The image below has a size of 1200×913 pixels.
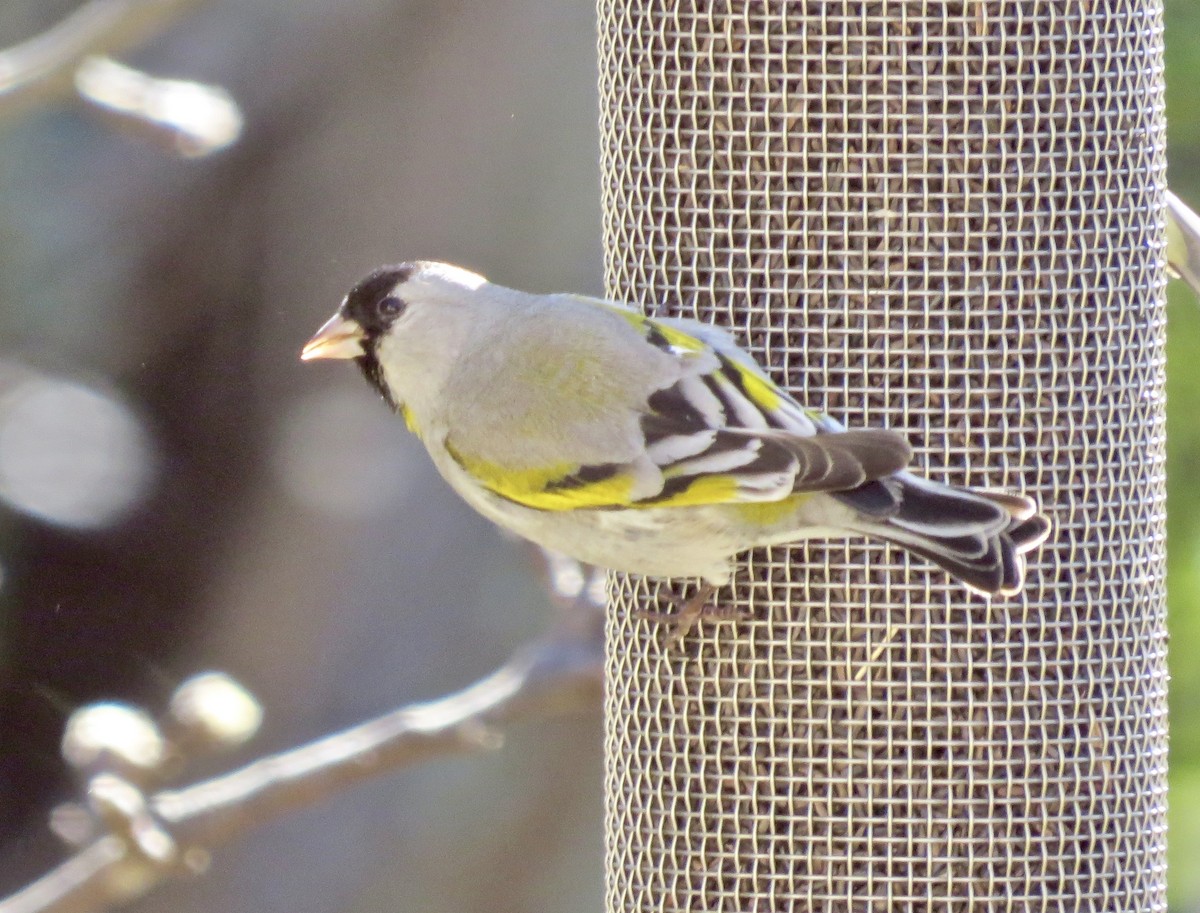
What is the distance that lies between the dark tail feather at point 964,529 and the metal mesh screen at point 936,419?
1.16 ft

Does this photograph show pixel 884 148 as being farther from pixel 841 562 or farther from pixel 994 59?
pixel 841 562

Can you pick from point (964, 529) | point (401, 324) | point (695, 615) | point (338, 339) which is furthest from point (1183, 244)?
point (338, 339)

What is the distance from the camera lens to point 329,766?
5840 mm

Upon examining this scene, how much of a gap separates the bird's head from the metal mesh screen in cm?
63

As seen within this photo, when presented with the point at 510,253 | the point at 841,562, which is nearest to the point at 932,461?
the point at 841,562

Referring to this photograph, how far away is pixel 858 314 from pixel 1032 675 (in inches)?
34.1

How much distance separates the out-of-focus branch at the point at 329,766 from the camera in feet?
17.9

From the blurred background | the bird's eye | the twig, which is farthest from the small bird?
the blurred background

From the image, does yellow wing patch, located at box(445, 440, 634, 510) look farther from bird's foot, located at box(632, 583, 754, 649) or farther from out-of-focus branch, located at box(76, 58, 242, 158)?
out-of-focus branch, located at box(76, 58, 242, 158)

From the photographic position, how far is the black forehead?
14.7ft

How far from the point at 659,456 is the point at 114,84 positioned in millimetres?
2388

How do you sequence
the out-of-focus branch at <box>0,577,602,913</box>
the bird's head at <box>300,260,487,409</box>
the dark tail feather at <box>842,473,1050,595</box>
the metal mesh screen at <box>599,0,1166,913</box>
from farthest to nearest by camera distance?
the out-of-focus branch at <box>0,577,602,913</box>
the bird's head at <box>300,260,487,409</box>
the metal mesh screen at <box>599,0,1166,913</box>
the dark tail feather at <box>842,473,1050,595</box>

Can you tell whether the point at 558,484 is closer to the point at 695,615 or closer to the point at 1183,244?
the point at 695,615

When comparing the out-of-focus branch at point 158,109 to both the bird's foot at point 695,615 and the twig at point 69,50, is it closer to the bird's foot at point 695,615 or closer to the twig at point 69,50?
the twig at point 69,50
